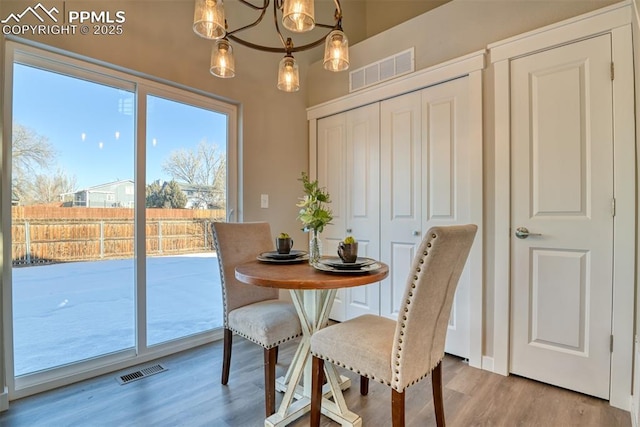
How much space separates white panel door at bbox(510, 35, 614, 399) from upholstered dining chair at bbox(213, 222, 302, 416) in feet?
4.97

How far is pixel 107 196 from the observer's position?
2188 mm

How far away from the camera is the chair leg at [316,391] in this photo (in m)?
1.47

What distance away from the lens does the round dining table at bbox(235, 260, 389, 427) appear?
1323 millimetres

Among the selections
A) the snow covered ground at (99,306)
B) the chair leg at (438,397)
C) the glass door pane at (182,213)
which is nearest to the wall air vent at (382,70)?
the glass door pane at (182,213)

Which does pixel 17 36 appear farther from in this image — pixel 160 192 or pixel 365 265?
pixel 365 265

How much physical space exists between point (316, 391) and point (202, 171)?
6.46ft

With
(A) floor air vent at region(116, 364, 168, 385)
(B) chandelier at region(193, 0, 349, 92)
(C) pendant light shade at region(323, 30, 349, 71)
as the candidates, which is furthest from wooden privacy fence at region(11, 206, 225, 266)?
(C) pendant light shade at region(323, 30, 349, 71)

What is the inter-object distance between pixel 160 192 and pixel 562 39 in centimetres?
287

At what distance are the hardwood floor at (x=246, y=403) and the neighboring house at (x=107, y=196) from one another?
1.15 metres

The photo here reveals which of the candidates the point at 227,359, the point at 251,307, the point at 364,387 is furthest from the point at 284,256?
the point at 364,387

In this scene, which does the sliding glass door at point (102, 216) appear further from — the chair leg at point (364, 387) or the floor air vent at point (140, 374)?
the chair leg at point (364, 387)

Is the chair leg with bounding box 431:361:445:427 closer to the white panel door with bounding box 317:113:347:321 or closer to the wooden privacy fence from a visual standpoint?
the white panel door with bounding box 317:113:347:321

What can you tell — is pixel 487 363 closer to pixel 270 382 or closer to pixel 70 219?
pixel 270 382

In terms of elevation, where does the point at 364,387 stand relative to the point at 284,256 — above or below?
below
